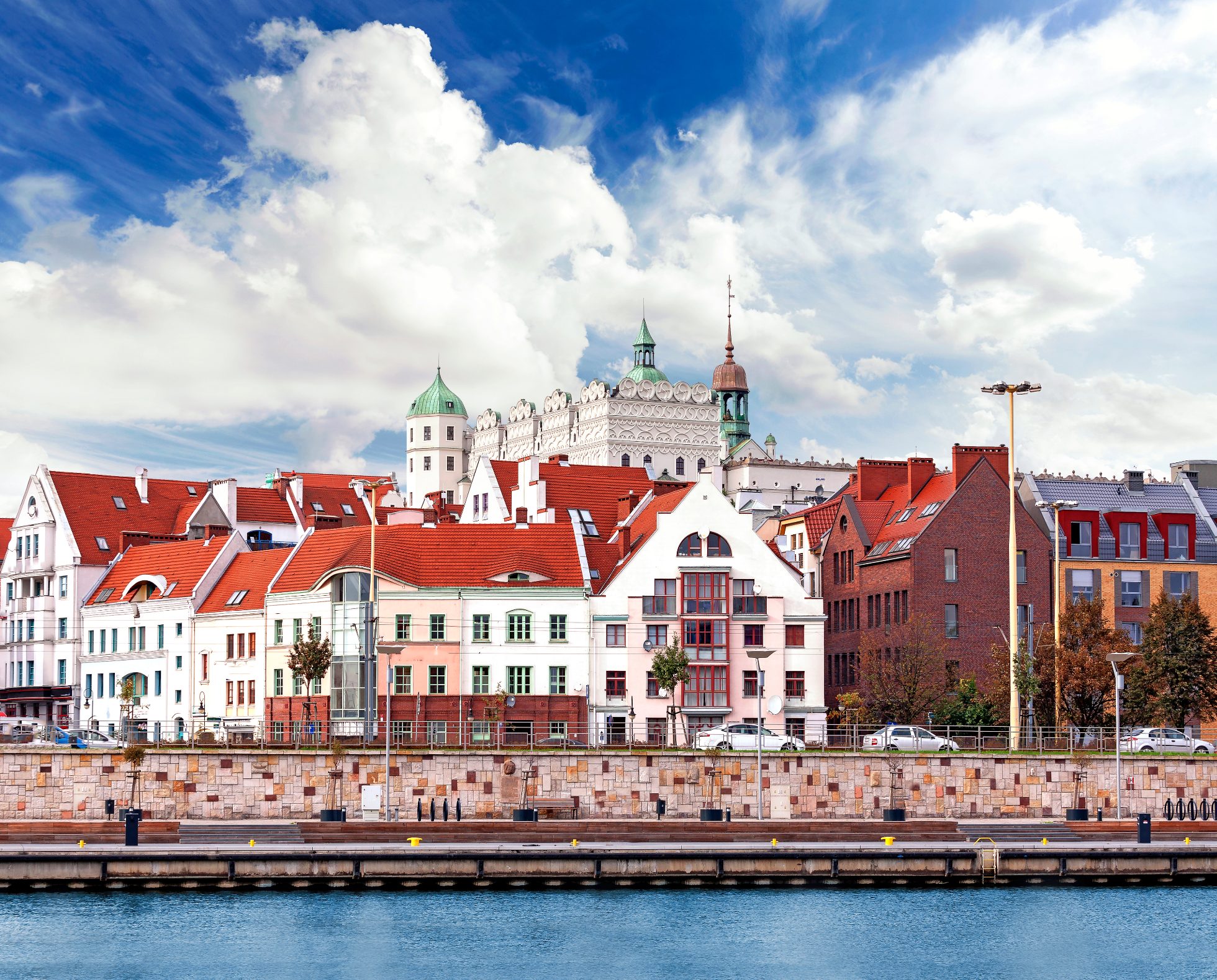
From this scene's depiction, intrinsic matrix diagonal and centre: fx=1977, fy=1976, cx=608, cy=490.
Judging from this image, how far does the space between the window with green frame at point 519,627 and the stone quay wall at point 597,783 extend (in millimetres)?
18958

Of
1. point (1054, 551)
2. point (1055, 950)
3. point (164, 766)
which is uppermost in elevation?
point (1054, 551)

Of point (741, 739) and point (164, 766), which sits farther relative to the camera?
point (741, 739)

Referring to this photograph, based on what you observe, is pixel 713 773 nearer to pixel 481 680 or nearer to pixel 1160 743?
pixel 1160 743

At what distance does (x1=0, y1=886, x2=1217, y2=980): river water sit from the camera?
54000 mm

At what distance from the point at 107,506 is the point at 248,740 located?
47.7 meters

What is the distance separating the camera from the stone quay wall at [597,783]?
75625 millimetres

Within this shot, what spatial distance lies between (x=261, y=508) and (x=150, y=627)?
20.3 metres

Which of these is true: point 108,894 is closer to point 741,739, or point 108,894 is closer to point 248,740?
point 248,740

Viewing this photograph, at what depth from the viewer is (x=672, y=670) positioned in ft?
306

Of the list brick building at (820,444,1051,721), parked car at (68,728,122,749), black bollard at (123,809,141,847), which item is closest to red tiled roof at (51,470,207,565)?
parked car at (68,728,122,749)

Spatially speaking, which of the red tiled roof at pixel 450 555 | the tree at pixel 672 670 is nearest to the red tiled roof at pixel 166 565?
the red tiled roof at pixel 450 555

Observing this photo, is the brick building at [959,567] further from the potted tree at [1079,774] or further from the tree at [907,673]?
the potted tree at [1079,774]

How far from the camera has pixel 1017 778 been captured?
77.5 metres

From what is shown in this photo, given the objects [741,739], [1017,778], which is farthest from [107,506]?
[1017,778]
